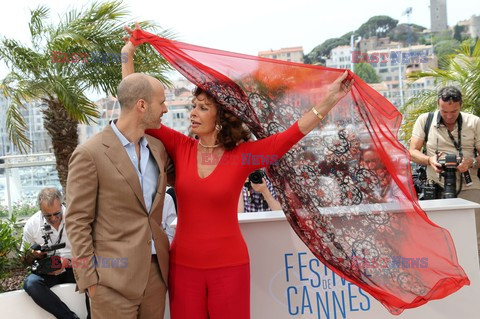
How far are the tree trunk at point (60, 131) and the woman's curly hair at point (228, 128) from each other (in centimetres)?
510

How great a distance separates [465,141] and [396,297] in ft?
7.63

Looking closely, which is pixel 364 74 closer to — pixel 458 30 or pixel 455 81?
pixel 455 81

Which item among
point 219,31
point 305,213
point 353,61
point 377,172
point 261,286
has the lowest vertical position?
point 261,286

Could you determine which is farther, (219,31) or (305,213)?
(219,31)

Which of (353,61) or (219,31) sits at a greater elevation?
(219,31)

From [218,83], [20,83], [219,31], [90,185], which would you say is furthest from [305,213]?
[219,31]

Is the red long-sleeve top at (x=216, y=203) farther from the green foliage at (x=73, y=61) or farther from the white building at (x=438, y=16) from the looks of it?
the white building at (x=438, y=16)

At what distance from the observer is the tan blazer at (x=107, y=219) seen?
2432mm

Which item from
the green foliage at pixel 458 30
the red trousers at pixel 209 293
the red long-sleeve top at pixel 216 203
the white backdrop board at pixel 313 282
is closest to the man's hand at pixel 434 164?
the white backdrop board at pixel 313 282

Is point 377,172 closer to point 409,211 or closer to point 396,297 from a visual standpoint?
point 409,211

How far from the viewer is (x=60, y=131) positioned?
24.8ft

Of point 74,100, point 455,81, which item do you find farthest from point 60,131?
point 455,81

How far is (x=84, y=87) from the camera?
7090 millimetres

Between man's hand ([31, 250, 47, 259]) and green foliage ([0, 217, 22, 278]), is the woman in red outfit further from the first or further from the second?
green foliage ([0, 217, 22, 278])
